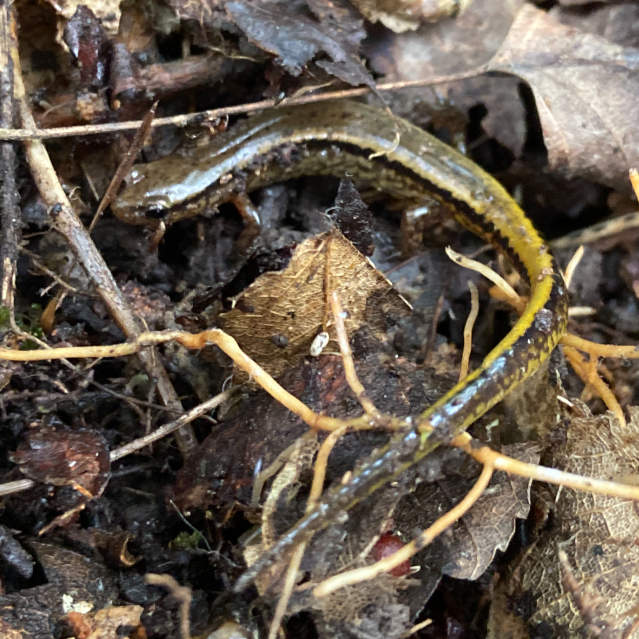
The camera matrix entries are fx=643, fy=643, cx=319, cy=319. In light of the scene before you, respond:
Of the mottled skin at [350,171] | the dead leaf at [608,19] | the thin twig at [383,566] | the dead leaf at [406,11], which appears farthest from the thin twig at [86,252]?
the dead leaf at [608,19]

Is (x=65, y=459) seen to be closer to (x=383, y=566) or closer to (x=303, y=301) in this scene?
(x=303, y=301)

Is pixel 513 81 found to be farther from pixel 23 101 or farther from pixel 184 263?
pixel 23 101

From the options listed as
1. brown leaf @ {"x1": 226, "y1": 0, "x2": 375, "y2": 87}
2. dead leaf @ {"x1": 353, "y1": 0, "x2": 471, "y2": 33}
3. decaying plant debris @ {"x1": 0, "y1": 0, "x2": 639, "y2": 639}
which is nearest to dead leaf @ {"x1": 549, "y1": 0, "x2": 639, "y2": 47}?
decaying plant debris @ {"x1": 0, "y1": 0, "x2": 639, "y2": 639}

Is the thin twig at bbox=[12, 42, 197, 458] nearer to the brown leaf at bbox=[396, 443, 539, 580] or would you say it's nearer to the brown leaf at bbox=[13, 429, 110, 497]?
the brown leaf at bbox=[13, 429, 110, 497]

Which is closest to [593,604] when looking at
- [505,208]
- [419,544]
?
[419,544]

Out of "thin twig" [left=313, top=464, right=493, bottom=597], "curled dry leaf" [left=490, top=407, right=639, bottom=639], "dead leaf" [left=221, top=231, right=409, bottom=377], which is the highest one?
"dead leaf" [left=221, top=231, right=409, bottom=377]

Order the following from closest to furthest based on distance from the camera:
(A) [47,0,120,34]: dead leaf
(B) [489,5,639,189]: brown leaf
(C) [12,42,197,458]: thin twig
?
(C) [12,42,197,458]: thin twig
(A) [47,0,120,34]: dead leaf
(B) [489,5,639,189]: brown leaf
